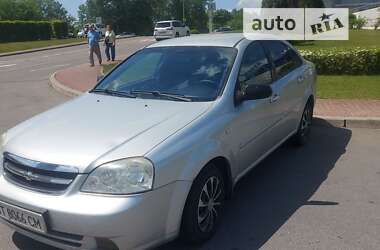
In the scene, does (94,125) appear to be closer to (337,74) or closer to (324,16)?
(337,74)

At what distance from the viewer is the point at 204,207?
374 centimetres

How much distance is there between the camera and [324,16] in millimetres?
25062

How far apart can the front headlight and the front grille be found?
0.46 feet

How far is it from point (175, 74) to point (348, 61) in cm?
871

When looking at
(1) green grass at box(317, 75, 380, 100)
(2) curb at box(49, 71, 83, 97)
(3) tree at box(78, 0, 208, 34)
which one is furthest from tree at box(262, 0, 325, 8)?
(3) tree at box(78, 0, 208, 34)

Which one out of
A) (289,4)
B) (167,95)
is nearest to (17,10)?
(289,4)

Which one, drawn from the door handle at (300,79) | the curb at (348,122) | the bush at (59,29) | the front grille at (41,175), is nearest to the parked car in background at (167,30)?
the bush at (59,29)

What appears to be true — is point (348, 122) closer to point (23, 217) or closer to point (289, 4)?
point (23, 217)

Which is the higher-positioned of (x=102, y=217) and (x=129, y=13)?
(x=129, y=13)

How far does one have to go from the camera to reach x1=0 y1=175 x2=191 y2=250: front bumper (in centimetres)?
301

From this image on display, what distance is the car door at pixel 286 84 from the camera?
5.25 m

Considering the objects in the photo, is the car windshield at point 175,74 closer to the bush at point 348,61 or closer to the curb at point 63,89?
the curb at point 63,89

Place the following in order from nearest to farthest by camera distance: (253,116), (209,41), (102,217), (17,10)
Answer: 1. (102,217)
2. (253,116)
3. (209,41)
4. (17,10)

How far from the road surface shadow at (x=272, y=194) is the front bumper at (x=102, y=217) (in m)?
0.57
